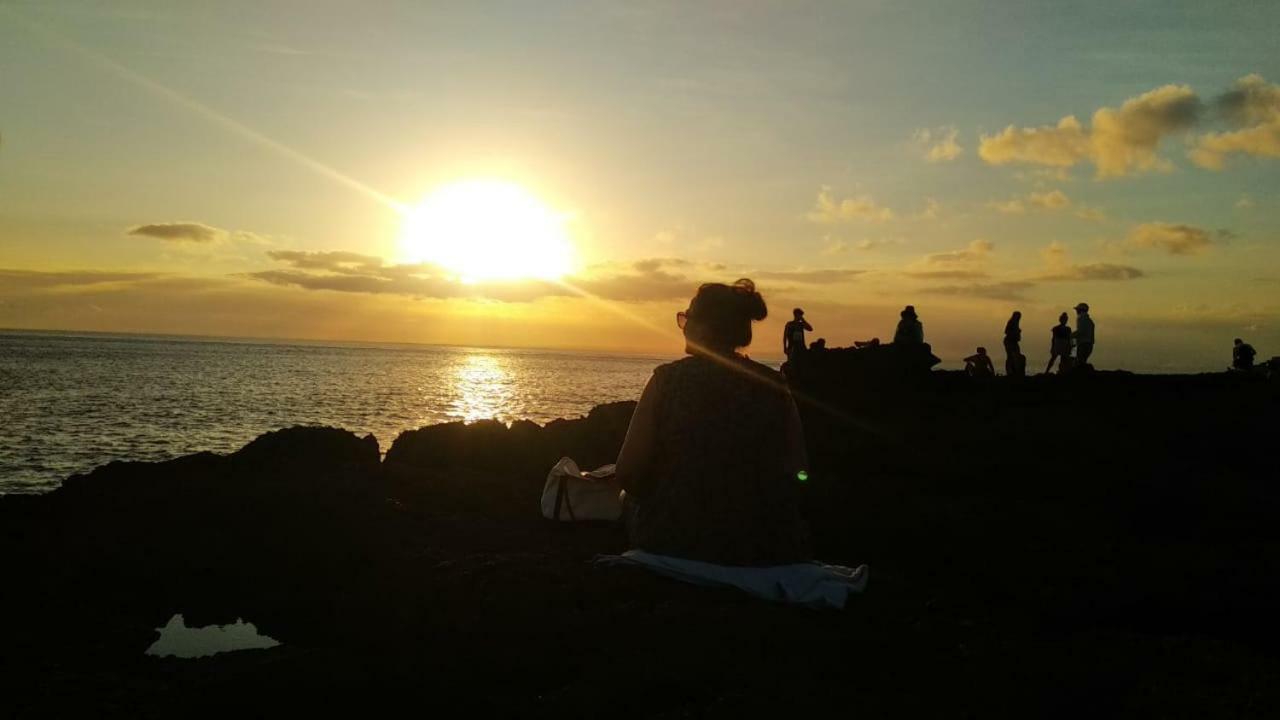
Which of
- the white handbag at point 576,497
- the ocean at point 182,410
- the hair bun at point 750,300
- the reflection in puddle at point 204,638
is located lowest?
the ocean at point 182,410

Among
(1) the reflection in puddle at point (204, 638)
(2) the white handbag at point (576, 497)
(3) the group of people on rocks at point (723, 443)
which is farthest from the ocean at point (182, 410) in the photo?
(3) the group of people on rocks at point (723, 443)

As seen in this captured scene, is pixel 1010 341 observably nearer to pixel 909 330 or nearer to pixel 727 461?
pixel 909 330

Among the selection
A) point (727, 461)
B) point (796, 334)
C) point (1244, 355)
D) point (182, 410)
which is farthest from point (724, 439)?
point (182, 410)

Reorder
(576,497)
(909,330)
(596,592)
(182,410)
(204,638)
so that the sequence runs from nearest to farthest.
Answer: (596,592), (204,638), (576,497), (909,330), (182,410)

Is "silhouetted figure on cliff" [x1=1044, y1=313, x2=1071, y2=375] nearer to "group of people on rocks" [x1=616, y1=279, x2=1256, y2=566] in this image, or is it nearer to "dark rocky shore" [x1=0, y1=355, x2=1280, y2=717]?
"dark rocky shore" [x1=0, y1=355, x2=1280, y2=717]

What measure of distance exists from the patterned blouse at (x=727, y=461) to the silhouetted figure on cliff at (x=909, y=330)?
22.7 meters

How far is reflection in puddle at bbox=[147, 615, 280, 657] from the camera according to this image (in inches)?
313

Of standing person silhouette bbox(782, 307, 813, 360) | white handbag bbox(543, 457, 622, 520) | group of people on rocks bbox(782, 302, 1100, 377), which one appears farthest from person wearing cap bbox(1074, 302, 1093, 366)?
white handbag bbox(543, 457, 622, 520)

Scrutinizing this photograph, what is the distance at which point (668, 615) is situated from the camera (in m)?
5.42

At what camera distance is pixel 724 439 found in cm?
609

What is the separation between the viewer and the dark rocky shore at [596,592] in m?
4.63

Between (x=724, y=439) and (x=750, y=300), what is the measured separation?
1.02 meters

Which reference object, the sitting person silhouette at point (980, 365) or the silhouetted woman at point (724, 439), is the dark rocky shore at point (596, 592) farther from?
the sitting person silhouette at point (980, 365)

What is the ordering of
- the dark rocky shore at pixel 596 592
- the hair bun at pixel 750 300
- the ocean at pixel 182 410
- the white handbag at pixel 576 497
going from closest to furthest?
the dark rocky shore at pixel 596 592 → the hair bun at pixel 750 300 → the white handbag at pixel 576 497 → the ocean at pixel 182 410
